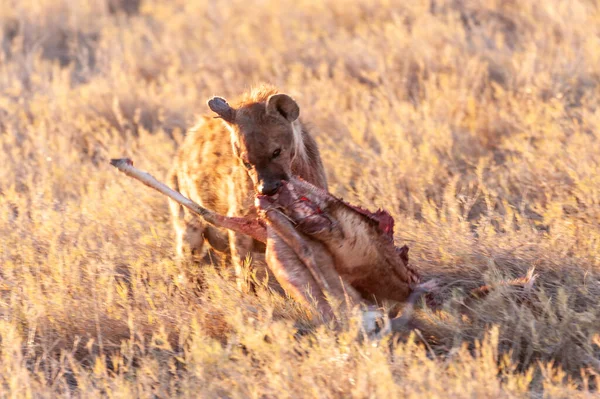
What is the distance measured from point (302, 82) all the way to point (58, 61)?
3.08 meters

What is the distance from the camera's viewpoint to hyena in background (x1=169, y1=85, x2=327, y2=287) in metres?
5.10

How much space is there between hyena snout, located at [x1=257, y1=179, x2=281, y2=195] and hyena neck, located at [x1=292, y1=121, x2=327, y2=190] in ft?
1.39

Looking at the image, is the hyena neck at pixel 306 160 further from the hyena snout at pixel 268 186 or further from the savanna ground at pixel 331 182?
the savanna ground at pixel 331 182

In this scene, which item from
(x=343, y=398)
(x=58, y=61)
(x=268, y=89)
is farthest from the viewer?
(x=58, y=61)

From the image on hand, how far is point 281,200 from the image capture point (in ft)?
15.3

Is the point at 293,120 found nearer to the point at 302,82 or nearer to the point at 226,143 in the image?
the point at 226,143

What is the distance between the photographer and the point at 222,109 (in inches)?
208

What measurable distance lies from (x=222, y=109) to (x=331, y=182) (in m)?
1.76

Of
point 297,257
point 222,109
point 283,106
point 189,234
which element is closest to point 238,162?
point 222,109

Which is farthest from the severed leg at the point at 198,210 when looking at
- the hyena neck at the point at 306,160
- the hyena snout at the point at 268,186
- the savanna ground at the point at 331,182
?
the hyena neck at the point at 306,160

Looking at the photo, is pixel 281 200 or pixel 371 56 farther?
pixel 371 56

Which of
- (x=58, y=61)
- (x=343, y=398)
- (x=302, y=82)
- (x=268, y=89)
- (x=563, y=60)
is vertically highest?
(x=58, y=61)

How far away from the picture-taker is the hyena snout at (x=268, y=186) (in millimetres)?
4824

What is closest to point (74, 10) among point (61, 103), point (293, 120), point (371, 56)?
point (61, 103)
